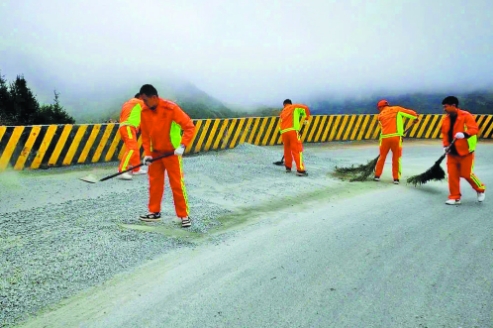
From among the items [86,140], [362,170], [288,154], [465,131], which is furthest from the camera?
[86,140]

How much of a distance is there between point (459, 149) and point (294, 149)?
3.68 meters

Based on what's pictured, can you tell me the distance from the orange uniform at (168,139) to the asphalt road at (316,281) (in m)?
0.98

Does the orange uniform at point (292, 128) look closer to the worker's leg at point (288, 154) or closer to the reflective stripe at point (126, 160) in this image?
the worker's leg at point (288, 154)

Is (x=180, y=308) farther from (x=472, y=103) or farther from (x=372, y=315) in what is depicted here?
(x=472, y=103)

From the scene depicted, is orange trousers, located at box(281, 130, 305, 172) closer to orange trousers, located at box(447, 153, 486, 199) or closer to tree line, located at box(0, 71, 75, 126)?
orange trousers, located at box(447, 153, 486, 199)

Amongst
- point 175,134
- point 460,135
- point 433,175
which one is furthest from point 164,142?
point 433,175

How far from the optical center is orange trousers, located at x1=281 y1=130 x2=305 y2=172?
1041cm

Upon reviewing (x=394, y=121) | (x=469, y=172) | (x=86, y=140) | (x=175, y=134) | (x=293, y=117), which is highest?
(x=175, y=134)

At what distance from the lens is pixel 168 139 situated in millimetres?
6160

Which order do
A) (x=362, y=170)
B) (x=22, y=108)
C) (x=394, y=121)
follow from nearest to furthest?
(x=394, y=121)
(x=362, y=170)
(x=22, y=108)

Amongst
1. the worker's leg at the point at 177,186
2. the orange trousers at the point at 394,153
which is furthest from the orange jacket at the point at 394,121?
the worker's leg at the point at 177,186

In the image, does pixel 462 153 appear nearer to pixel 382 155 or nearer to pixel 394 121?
pixel 394 121

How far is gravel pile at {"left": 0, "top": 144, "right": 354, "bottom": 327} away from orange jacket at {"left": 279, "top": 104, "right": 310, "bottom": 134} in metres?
1.06

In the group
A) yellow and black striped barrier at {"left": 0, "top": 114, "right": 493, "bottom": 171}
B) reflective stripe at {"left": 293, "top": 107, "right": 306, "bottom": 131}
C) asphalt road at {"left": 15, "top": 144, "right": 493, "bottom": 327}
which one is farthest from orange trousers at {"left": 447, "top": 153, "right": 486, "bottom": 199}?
yellow and black striped barrier at {"left": 0, "top": 114, "right": 493, "bottom": 171}
